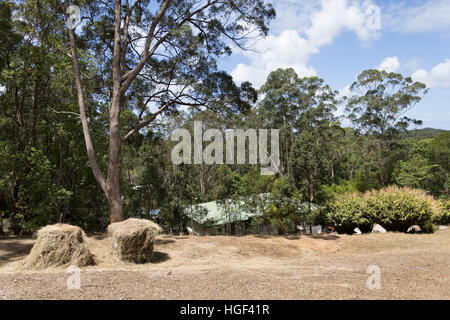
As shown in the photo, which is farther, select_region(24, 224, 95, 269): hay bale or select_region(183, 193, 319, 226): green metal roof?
select_region(183, 193, 319, 226): green metal roof

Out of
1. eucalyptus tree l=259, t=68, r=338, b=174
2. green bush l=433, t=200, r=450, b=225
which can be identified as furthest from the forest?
eucalyptus tree l=259, t=68, r=338, b=174

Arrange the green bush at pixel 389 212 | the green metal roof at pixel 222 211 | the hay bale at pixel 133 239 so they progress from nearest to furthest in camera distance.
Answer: the hay bale at pixel 133 239 → the green bush at pixel 389 212 → the green metal roof at pixel 222 211

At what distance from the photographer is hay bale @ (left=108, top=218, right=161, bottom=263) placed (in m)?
6.74

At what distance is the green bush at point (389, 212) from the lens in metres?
12.1

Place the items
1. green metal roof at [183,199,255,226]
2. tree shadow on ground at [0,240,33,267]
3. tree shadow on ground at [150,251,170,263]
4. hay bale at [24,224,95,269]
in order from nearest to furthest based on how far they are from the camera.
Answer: hay bale at [24,224,95,269]
tree shadow on ground at [0,240,33,267]
tree shadow on ground at [150,251,170,263]
green metal roof at [183,199,255,226]

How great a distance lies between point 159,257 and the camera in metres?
7.64

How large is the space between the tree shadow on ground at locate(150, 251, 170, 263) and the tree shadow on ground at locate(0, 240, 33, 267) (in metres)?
2.95

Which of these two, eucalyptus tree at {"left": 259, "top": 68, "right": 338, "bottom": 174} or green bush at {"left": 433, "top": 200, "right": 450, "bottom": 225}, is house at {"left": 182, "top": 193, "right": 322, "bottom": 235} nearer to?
green bush at {"left": 433, "top": 200, "right": 450, "bottom": 225}

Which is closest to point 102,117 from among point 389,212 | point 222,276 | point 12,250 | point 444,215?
point 12,250

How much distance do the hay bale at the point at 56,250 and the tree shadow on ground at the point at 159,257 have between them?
1589 millimetres

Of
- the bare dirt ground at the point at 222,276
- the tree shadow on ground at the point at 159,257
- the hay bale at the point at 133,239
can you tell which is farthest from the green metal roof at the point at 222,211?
the hay bale at the point at 133,239

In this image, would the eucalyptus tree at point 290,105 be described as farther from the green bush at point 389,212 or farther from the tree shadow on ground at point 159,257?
the tree shadow on ground at point 159,257

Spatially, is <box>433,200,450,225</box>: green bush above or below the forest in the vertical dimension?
below
